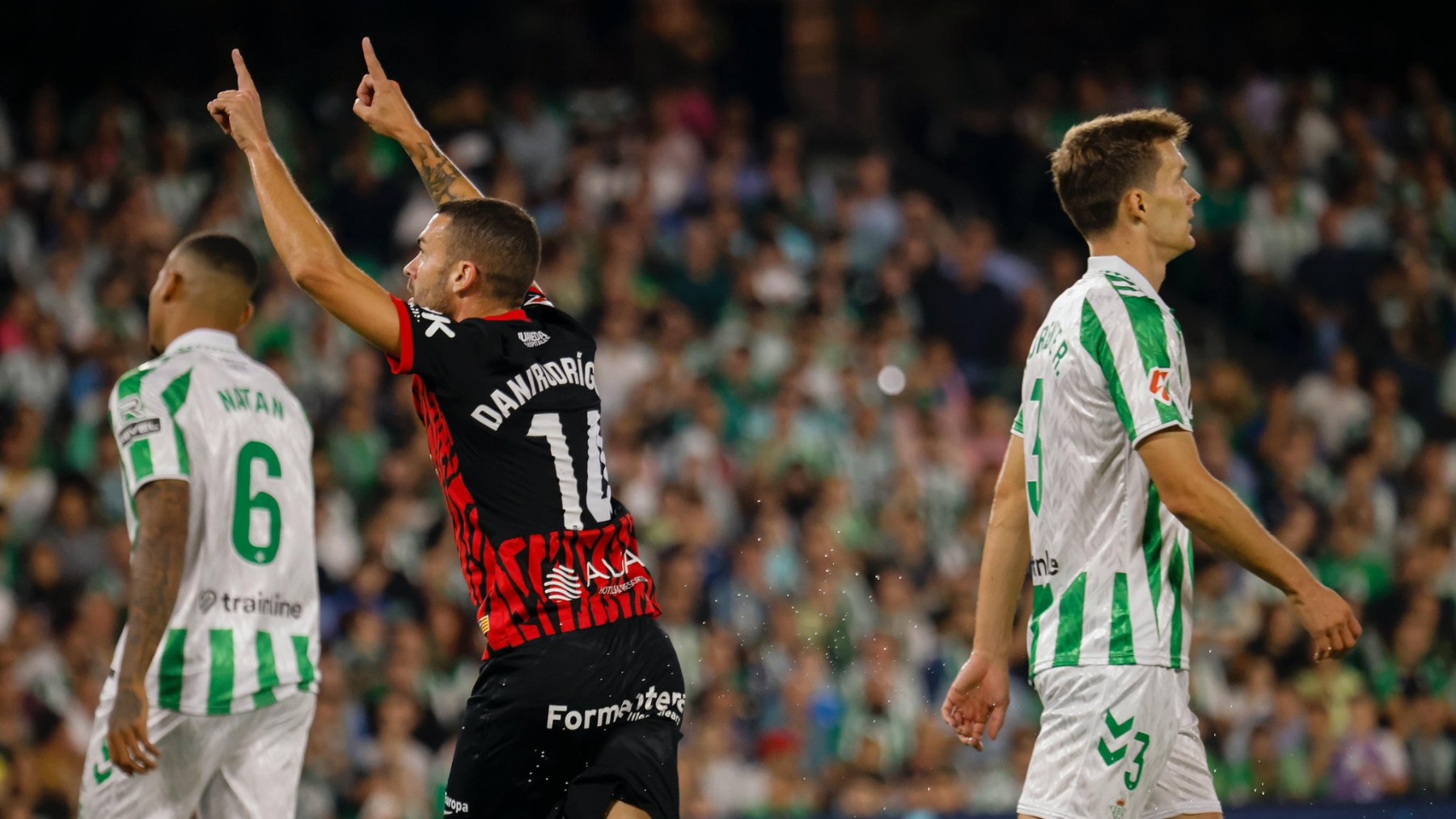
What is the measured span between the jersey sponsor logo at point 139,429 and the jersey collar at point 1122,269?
268cm

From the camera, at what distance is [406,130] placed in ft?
16.8

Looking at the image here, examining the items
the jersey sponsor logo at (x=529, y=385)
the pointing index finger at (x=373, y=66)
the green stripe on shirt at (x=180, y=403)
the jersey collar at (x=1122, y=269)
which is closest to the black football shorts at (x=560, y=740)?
the jersey sponsor logo at (x=529, y=385)

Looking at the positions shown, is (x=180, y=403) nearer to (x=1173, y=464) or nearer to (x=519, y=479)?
(x=519, y=479)

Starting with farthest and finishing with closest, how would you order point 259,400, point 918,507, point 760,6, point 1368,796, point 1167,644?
1. point 760,6
2. point 918,507
3. point 1368,796
4. point 259,400
5. point 1167,644

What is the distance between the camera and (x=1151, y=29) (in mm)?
16391

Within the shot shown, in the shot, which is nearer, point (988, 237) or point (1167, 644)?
point (1167, 644)

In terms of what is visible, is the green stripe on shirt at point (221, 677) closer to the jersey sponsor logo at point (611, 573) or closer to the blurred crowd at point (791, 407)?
the jersey sponsor logo at point (611, 573)

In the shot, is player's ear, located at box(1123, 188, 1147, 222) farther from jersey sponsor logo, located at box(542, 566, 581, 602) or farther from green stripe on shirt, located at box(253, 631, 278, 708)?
green stripe on shirt, located at box(253, 631, 278, 708)

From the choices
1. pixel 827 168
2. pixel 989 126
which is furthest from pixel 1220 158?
pixel 827 168

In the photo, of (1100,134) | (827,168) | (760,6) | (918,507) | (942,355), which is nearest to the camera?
(1100,134)

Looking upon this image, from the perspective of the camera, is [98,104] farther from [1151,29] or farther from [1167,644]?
[1167,644]

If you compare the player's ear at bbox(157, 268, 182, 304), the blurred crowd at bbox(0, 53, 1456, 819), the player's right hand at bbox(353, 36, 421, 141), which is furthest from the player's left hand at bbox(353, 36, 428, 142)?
the blurred crowd at bbox(0, 53, 1456, 819)

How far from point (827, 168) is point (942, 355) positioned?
2908mm

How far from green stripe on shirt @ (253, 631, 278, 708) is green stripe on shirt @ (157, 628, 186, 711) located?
212 millimetres
